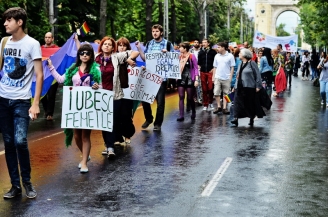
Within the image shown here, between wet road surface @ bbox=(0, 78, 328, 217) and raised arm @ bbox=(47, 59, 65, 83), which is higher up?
raised arm @ bbox=(47, 59, 65, 83)

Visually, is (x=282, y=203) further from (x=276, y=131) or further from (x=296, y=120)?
(x=296, y=120)

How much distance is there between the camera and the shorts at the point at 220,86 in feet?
62.2

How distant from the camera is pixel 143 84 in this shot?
560 inches

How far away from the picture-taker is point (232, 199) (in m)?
8.02

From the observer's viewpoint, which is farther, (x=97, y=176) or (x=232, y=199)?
(x=97, y=176)

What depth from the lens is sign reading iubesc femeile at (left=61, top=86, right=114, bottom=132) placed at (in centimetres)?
965

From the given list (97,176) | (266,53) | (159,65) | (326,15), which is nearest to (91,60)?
(97,176)

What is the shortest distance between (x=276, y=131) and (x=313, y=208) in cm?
717

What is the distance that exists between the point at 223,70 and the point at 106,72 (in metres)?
8.21

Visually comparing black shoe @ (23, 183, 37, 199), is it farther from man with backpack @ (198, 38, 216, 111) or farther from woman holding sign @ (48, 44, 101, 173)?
man with backpack @ (198, 38, 216, 111)

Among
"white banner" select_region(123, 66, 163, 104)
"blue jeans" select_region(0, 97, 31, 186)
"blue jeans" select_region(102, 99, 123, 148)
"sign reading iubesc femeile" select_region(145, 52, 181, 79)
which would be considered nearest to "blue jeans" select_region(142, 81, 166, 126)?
"white banner" select_region(123, 66, 163, 104)

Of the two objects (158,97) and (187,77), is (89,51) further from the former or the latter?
(187,77)

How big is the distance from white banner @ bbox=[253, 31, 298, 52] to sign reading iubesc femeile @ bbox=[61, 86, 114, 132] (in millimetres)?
32178

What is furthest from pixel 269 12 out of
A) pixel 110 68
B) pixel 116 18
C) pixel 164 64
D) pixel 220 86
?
pixel 110 68
